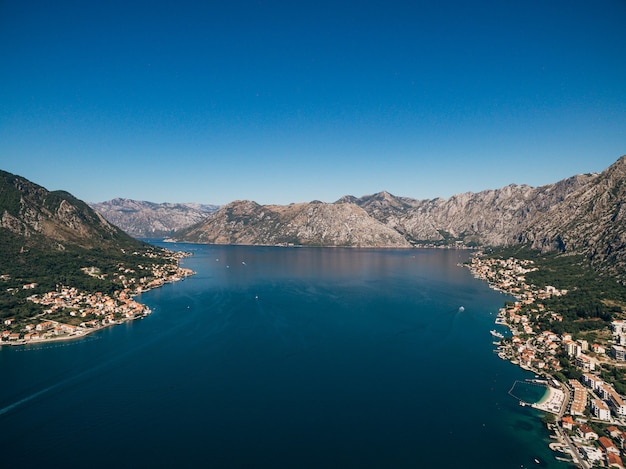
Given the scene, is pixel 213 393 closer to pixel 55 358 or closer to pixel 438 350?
pixel 55 358

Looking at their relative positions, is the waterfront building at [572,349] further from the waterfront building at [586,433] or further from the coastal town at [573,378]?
the waterfront building at [586,433]

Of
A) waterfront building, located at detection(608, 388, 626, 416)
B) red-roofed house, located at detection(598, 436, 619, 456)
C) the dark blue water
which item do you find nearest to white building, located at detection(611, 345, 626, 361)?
waterfront building, located at detection(608, 388, 626, 416)

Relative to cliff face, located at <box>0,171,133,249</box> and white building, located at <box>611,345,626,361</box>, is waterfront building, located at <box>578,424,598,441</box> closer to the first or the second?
white building, located at <box>611,345,626,361</box>

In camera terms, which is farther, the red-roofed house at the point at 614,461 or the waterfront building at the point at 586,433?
the waterfront building at the point at 586,433

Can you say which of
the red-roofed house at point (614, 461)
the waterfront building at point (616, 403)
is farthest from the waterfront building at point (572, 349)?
the red-roofed house at point (614, 461)

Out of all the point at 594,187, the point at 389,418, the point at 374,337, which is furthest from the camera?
the point at 594,187

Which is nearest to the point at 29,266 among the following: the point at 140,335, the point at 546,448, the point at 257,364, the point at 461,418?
the point at 140,335

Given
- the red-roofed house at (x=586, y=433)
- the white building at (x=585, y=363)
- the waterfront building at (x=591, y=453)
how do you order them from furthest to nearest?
the white building at (x=585, y=363) < the red-roofed house at (x=586, y=433) < the waterfront building at (x=591, y=453)

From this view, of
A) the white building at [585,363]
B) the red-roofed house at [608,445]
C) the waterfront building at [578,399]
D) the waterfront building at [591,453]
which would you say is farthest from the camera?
the white building at [585,363]
